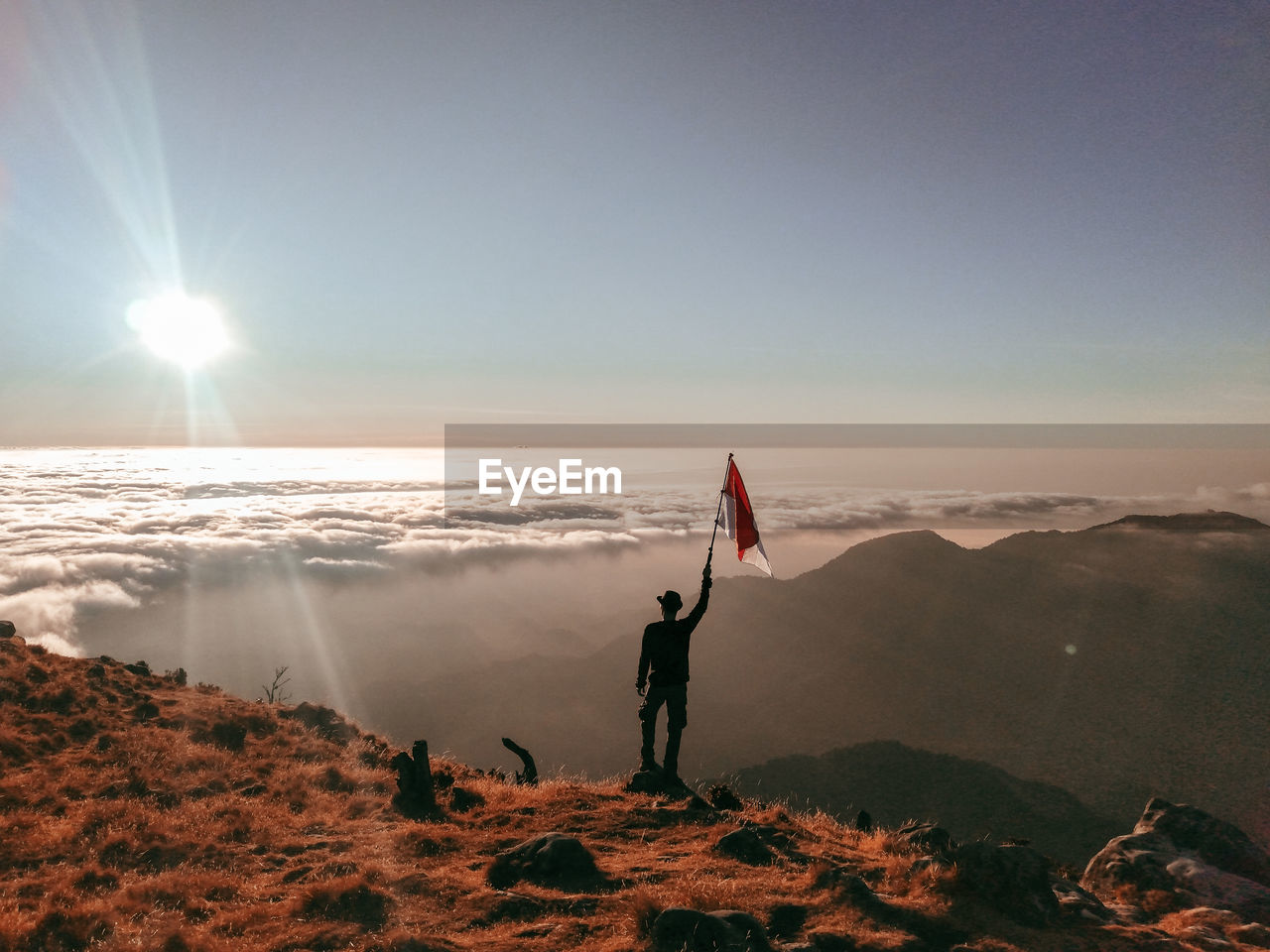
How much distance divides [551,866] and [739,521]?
8297 millimetres

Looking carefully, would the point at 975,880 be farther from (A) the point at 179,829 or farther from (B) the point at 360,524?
(B) the point at 360,524

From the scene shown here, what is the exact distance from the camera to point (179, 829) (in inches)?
421

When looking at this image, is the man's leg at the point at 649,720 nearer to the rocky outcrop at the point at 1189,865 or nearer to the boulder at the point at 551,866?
the boulder at the point at 551,866

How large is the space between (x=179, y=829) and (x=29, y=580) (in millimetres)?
122638

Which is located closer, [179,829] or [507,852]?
[507,852]

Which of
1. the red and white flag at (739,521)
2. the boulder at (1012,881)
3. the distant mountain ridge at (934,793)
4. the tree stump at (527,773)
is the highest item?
the red and white flag at (739,521)

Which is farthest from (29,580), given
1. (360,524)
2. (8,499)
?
(8,499)

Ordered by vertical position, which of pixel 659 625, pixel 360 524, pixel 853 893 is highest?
pixel 659 625

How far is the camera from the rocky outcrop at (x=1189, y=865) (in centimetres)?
928

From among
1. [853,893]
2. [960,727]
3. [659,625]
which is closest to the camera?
[853,893]

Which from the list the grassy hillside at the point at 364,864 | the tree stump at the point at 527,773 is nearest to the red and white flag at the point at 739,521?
the grassy hillside at the point at 364,864

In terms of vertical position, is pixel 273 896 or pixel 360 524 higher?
pixel 273 896

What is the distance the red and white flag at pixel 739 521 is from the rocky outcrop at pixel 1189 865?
756cm

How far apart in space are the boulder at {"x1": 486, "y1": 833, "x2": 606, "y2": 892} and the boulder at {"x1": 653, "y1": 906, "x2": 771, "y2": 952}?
1963mm
